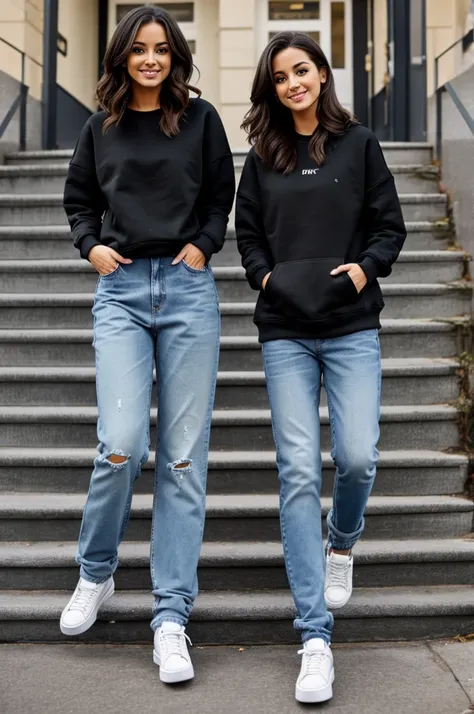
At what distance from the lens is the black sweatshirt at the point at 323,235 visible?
2.49 m

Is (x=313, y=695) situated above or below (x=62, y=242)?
below

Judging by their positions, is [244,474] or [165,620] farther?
[244,474]

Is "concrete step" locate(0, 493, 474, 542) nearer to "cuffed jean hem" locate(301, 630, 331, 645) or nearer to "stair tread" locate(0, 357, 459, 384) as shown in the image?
"stair tread" locate(0, 357, 459, 384)

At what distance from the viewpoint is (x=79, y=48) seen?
971 cm

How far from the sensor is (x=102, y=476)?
249 cm

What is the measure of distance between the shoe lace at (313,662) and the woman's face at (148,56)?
184 centimetres

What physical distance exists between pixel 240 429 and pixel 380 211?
1444 millimetres

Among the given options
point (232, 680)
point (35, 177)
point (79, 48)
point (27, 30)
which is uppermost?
point (79, 48)

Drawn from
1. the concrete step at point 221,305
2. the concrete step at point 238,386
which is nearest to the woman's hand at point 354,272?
the concrete step at point 238,386

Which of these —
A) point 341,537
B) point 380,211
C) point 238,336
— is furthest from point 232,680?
point 238,336

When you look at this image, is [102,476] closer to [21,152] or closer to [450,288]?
[450,288]

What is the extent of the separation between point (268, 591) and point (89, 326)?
6.51 ft

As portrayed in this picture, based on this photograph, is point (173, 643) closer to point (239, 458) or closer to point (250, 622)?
point (250, 622)

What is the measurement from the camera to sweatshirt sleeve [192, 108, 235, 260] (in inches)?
104
